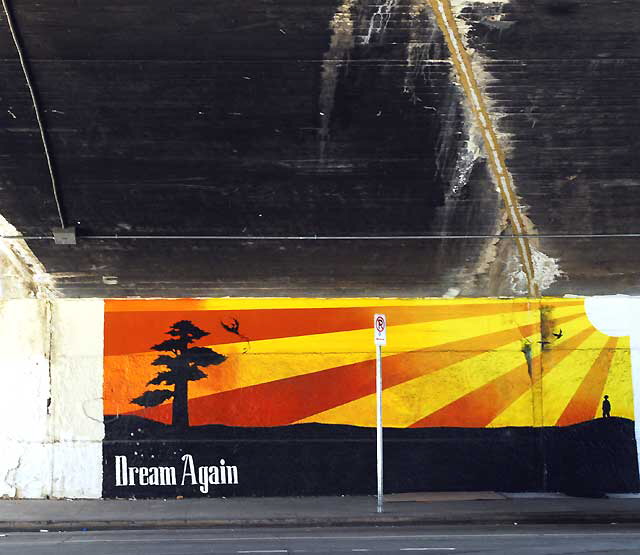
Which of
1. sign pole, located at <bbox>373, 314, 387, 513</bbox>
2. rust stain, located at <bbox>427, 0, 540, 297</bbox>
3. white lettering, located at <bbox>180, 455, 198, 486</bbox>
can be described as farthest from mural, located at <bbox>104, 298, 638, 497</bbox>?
sign pole, located at <bbox>373, 314, 387, 513</bbox>

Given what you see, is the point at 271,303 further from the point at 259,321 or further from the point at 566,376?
the point at 566,376

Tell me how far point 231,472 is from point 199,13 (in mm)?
7169

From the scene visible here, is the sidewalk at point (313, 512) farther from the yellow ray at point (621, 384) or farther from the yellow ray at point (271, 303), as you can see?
the yellow ray at point (271, 303)

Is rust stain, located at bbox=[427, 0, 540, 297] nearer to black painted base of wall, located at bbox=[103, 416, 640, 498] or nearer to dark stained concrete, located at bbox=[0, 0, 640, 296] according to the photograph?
dark stained concrete, located at bbox=[0, 0, 640, 296]

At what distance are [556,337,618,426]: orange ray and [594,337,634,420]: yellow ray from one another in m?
0.08

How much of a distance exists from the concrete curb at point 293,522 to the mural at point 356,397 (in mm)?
2049

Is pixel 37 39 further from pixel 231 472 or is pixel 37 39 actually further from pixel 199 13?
pixel 231 472

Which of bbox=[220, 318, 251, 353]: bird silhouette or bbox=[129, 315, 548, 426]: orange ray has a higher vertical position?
bbox=[220, 318, 251, 353]: bird silhouette

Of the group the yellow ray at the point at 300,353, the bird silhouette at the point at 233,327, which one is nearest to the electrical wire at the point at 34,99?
the yellow ray at the point at 300,353

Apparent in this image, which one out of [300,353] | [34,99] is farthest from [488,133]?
[34,99]

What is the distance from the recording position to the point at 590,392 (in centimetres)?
1616

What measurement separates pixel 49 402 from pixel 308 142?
5.86m

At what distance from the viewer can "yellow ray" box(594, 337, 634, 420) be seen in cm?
1619

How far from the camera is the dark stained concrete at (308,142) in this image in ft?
41.8
